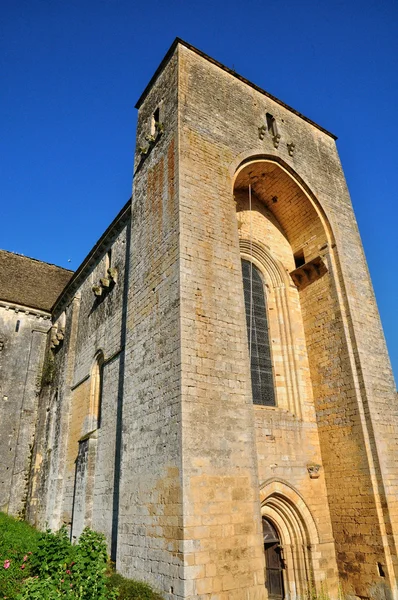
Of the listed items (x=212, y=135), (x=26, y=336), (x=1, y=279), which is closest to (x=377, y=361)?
(x=212, y=135)

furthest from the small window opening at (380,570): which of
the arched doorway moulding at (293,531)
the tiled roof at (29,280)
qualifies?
the tiled roof at (29,280)

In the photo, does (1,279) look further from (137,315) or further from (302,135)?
(302,135)

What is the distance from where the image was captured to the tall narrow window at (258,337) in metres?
9.94

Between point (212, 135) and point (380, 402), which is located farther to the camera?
point (212, 135)

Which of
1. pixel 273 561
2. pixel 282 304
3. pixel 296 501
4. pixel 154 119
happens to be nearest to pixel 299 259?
pixel 282 304

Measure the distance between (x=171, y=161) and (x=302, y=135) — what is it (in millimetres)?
5289

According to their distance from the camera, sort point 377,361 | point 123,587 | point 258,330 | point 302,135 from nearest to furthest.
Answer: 1. point 123,587
2. point 377,361
3. point 258,330
4. point 302,135

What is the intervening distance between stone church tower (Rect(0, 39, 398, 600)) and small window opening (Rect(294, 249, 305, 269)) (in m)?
0.04

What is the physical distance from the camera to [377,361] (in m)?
9.80

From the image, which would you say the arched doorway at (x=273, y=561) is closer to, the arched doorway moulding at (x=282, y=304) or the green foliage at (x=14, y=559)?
the arched doorway moulding at (x=282, y=304)

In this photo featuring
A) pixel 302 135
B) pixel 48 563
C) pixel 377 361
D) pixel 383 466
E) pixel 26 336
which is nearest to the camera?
pixel 48 563

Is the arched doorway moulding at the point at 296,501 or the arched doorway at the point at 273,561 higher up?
the arched doorway moulding at the point at 296,501

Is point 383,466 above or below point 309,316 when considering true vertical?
below

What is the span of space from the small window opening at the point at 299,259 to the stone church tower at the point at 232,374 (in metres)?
0.04
